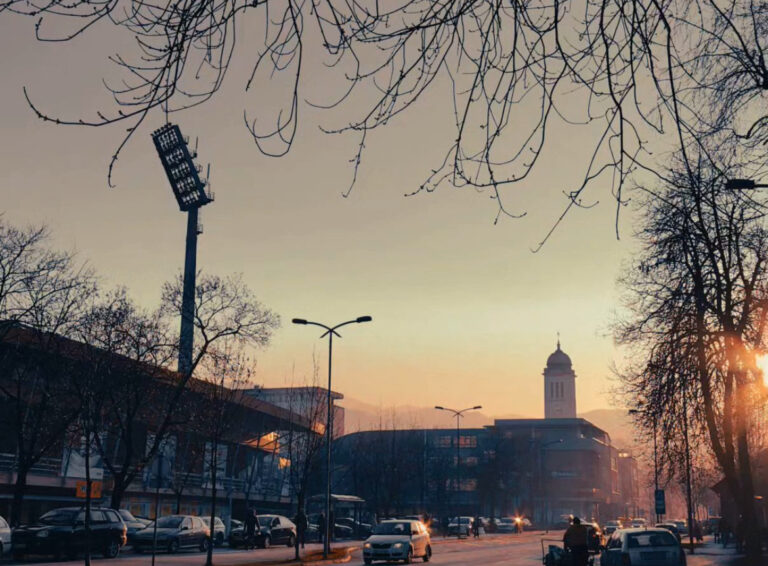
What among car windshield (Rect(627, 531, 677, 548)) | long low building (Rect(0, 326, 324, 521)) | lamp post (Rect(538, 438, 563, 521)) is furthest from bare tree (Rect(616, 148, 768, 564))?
lamp post (Rect(538, 438, 563, 521))

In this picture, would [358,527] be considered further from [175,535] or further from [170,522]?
[175,535]

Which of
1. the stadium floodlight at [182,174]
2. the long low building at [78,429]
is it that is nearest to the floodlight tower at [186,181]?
the stadium floodlight at [182,174]

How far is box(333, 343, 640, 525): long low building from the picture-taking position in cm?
9538

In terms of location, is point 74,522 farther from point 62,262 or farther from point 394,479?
point 394,479

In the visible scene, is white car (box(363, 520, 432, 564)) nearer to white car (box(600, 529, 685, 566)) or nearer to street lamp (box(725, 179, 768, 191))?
white car (box(600, 529, 685, 566))

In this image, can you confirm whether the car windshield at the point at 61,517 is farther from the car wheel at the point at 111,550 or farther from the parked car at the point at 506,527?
the parked car at the point at 506,527

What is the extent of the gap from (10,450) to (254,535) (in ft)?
47.4

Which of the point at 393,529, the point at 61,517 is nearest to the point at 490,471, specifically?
the point at 393,529

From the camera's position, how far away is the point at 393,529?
111 feet

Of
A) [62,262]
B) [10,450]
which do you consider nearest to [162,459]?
[62,262]

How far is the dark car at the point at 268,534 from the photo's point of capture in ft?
145

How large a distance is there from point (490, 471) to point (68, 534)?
8740cm

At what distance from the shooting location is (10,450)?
4675 centimetres

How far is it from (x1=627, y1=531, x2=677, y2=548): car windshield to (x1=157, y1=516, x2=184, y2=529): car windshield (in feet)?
76.7
